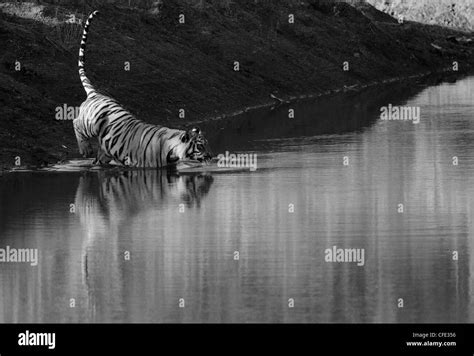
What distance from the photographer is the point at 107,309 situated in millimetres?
12312

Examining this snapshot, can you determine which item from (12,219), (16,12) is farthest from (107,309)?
(16,12)

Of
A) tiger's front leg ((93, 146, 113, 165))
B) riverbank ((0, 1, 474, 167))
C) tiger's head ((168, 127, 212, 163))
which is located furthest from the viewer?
riverbank ((0, 1, 474, 167))

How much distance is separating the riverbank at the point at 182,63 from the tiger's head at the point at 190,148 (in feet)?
7.91

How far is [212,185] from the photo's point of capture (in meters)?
19.8

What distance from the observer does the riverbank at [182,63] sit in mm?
26078

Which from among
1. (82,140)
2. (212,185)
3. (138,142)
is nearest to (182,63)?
(82,140)

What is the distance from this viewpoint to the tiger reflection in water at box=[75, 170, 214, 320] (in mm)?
13932

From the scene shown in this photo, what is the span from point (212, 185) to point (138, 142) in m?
2.19
